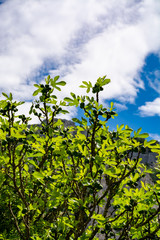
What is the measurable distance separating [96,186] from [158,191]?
1.15 metres

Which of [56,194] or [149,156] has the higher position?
[149,156]

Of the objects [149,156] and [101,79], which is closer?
[101,79]

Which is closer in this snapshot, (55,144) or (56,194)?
(56,194)

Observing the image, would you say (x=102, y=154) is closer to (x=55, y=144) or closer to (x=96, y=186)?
(x=96, y=186)

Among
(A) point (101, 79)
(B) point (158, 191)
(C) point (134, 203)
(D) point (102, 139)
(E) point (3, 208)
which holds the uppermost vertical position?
(A) point (101, 79)

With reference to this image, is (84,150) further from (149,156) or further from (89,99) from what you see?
(149,156)

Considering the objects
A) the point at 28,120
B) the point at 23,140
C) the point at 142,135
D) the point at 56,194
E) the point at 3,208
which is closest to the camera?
the point at 142,135

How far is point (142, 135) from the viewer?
273 cm

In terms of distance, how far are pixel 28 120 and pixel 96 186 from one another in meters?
2.41

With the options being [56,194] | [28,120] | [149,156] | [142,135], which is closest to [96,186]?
[56,194]

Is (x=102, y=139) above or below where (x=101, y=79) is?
below

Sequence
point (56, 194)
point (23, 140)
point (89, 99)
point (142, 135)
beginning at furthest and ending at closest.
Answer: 1. point (23, 140)
2. point (89, 99)
3. point (56, 194)
4. point (142, 135)

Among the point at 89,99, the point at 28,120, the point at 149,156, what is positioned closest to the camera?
the point at 89,99

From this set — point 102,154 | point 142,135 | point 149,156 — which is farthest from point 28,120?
point 149,156
